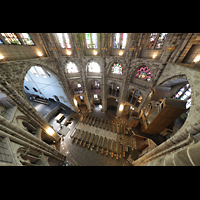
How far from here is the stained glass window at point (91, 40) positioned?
32.1 feet

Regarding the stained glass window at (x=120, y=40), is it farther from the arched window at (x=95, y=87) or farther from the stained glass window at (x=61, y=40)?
the arched window at (x=95, y=87)

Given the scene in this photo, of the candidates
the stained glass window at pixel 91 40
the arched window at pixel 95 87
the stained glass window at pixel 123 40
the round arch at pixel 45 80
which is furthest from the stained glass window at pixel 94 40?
the round arch at pixel 45 80

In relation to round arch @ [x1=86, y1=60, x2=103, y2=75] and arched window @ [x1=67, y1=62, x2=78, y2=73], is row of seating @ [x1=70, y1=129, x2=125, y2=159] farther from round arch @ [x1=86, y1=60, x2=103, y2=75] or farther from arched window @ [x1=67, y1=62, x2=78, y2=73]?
round arch @ [x1=86, y1=60, x2=103, y2=75]

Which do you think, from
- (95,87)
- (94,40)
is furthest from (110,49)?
(95,87)

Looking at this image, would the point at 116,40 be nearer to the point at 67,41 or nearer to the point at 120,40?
the point at 120,40

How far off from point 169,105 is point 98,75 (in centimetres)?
1003

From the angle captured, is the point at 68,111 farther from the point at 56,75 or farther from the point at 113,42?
the point at 113,42

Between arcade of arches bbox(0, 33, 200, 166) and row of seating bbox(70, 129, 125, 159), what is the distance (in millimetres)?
114

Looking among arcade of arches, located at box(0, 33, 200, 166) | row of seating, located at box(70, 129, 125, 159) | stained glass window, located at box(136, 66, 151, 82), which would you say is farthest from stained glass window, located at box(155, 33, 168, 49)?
row of seating, located at box(70, 129, 125, 159)

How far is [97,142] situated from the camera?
1141 centimetres

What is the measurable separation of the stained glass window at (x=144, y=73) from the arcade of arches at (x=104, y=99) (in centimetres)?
12

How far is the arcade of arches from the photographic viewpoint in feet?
15.2

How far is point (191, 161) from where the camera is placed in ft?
6.70

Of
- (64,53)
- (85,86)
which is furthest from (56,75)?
(85,86)
